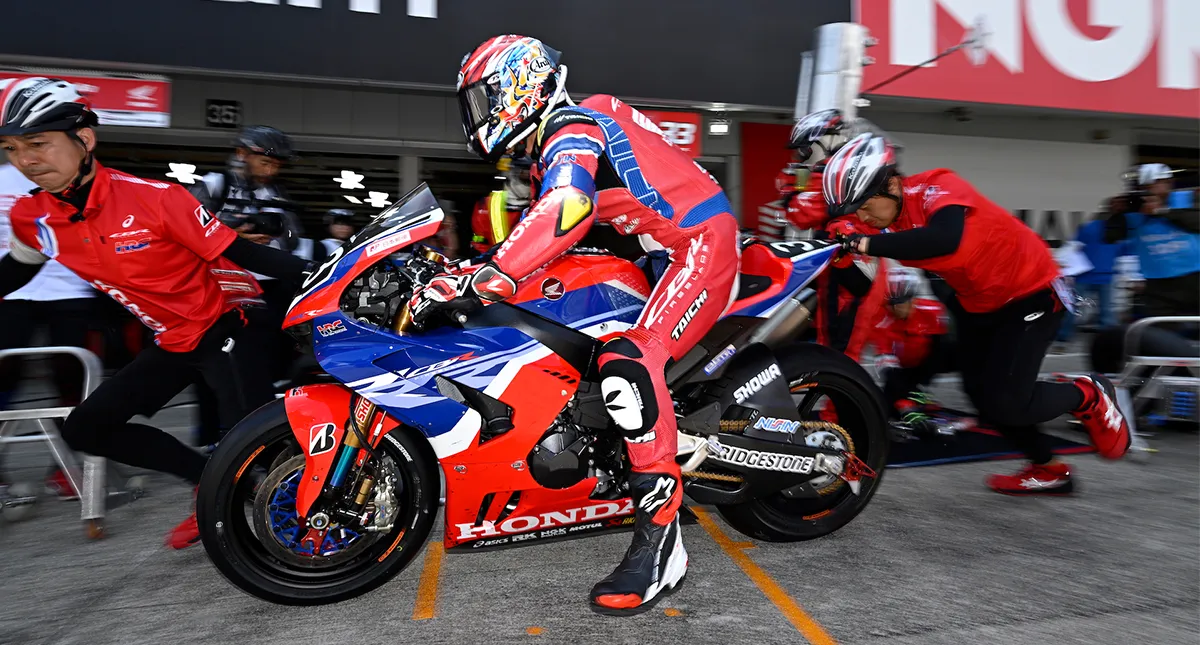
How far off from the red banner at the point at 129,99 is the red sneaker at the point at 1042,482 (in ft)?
28.6

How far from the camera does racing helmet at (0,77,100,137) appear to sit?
2.93 meters

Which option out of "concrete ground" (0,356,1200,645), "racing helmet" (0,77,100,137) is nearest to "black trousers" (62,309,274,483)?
"concrete ground" (0,356,1200,645)

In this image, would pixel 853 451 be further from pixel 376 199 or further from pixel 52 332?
pixel 376 199

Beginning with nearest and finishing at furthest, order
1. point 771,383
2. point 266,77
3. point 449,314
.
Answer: point 449,314
point 771,383
point 266,77

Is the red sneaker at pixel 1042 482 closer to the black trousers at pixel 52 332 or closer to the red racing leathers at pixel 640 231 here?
the red racing leathers at pixel 640 231

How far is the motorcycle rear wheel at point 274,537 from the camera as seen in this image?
8.31 ft

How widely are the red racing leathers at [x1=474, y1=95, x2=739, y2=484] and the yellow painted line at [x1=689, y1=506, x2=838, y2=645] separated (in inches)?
22.3

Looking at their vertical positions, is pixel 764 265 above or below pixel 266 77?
below

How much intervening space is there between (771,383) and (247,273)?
8.14 feet

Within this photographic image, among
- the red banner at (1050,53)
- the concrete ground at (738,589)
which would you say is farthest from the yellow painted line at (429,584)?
the red banner at (1050,53)

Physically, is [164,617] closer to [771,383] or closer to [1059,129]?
[771,383]

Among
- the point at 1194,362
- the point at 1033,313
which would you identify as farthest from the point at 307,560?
the point at 1194,362

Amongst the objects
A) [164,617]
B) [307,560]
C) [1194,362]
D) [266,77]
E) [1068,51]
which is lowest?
[164,617]

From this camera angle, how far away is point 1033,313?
3758mm
